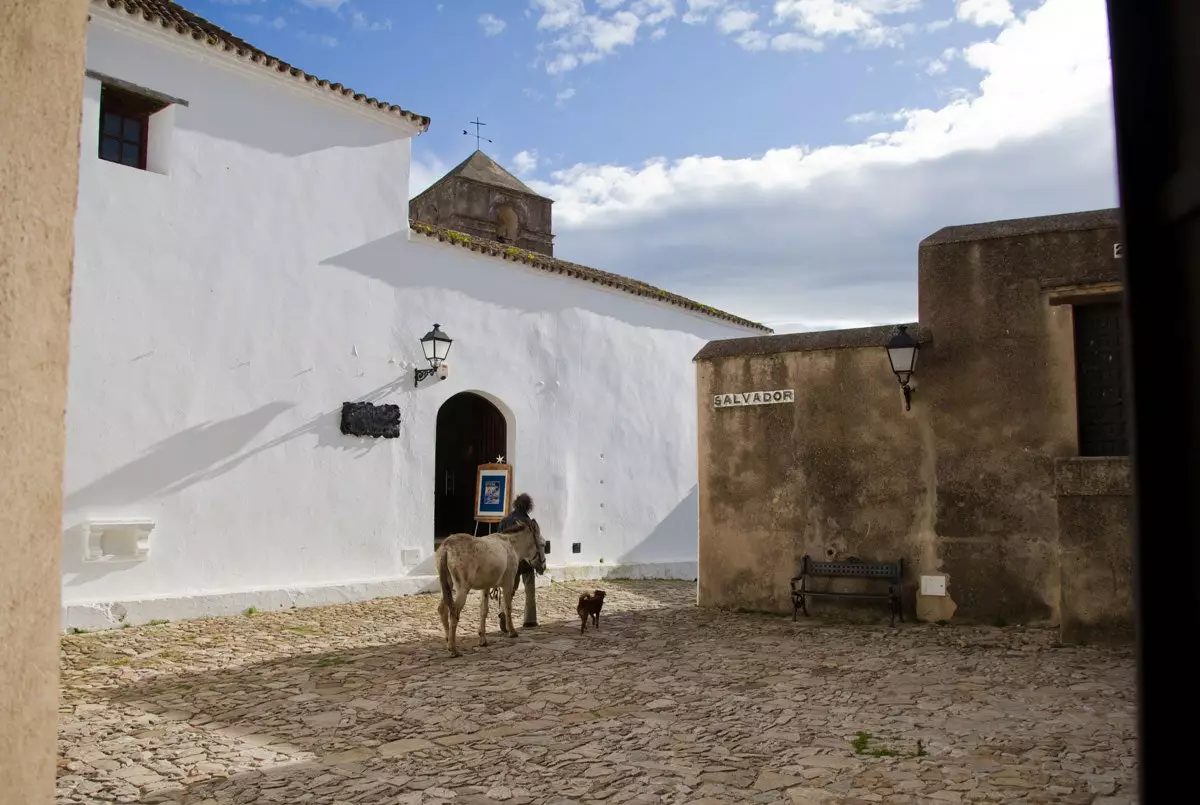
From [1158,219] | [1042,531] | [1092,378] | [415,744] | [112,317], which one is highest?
[112,317]

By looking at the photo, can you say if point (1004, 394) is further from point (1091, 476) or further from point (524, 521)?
point (524, 521)

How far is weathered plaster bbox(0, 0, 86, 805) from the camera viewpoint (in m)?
2.23

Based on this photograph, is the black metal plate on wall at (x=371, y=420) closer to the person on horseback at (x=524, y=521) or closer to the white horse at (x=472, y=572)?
the person on horseback at (x=524, y=521)

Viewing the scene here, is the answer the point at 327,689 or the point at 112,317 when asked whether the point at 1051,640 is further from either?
the point at 112,317

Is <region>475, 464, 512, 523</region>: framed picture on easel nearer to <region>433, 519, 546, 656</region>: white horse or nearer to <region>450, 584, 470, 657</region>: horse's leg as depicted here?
<region>433, 519, 546, 656</region>: white horse

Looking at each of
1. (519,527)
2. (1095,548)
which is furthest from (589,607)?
(1095,548)

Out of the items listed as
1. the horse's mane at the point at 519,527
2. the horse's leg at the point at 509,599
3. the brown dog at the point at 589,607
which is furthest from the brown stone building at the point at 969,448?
the horse's leg at the point at 509,599

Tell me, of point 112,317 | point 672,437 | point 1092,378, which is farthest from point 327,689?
point 672,437

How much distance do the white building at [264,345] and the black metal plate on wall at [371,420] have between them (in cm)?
15

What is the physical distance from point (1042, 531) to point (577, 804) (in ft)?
22.6

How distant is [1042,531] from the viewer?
9.45 m

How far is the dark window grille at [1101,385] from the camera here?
9336mm

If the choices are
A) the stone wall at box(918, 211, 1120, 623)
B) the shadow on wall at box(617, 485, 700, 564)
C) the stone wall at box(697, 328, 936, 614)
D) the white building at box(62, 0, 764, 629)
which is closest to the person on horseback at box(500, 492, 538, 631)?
the stone wall at box(697, 328, 936, 614)

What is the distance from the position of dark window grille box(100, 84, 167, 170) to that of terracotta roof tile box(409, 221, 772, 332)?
3783 millimetres
